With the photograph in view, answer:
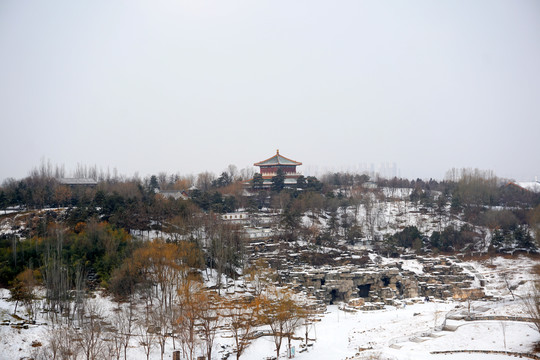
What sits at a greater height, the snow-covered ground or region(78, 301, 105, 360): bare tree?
region(78, 301, 105, 360): bare tree

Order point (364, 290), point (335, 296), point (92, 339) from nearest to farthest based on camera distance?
point (92, 339), point (335, 296), point (364, 290)

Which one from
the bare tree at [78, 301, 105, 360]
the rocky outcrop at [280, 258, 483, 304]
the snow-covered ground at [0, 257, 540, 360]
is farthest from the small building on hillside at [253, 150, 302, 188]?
the bare tree at [78, 301, 105, 360]

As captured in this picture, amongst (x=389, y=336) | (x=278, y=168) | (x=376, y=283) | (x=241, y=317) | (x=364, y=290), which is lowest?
(x=364, y=290)

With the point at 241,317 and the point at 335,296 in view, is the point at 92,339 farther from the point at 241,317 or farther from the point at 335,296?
the point at 335,296

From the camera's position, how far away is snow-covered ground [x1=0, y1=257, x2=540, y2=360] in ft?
51.1

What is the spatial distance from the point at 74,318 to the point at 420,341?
14.6 m

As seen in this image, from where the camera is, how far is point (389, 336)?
59.7ft

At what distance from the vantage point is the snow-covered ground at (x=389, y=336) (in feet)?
51.1

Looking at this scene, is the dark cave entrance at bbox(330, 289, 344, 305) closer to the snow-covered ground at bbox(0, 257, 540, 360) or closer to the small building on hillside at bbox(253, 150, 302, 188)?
the snow-covered ground at bbox(0, 257, 540, 360)

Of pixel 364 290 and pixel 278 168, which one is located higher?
pixel 278 168

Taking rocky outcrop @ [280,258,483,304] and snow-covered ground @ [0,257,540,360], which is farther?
rocky outcrop @ [280,258,483,304]

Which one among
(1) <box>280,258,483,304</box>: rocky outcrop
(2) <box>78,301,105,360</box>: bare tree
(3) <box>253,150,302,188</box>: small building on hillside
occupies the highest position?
(3) <box>253,150,302,188</box>: small building on hillside

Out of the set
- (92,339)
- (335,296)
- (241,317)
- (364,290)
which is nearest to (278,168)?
(364,290)

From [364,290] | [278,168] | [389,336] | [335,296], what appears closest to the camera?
[389,336]
